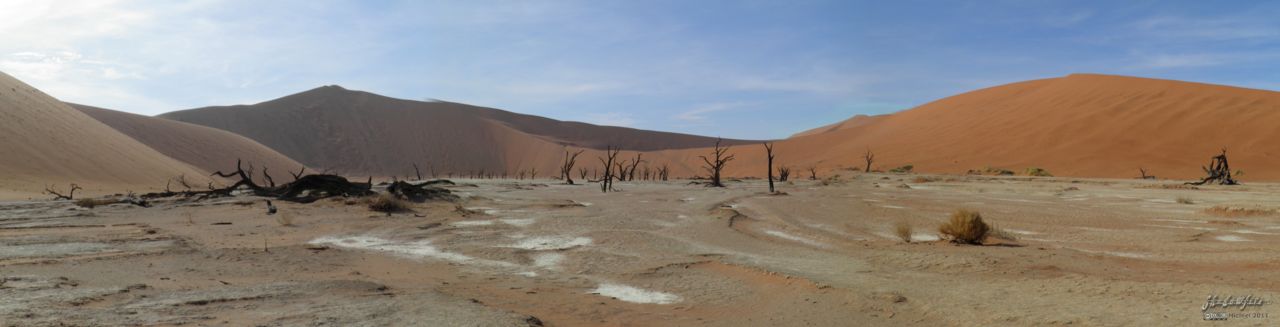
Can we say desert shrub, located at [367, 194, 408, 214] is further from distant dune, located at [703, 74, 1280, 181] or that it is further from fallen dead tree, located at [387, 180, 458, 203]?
distant dune, located at [703, 74, 1280, 181]

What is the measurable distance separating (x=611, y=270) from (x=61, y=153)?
28905mm

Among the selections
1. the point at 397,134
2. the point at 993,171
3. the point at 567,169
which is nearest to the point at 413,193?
the point at 567,169

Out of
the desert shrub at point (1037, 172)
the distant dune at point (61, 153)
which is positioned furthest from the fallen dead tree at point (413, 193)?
the desert shrub at point (1037, 172)

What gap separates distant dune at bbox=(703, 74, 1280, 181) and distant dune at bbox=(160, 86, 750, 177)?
35.2 metres

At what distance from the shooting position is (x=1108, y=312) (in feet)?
17.2

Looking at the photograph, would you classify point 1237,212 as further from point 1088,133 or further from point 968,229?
point 1088,133

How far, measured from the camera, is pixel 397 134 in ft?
304

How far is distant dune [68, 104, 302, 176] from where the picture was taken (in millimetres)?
44969


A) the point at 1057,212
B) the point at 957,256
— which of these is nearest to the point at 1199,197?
the point at 1057,212

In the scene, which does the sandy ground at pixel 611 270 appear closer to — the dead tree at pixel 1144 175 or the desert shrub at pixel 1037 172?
the dead tree at pixel 1144 175

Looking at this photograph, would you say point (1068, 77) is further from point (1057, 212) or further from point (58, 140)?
point (58, 140)

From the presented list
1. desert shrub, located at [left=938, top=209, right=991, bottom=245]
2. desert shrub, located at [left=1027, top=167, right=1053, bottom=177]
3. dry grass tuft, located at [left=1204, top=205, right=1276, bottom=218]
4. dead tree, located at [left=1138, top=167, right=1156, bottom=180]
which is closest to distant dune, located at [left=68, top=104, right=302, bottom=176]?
desert shrub, located at [left=938, top=209, right=991, bottom=245]

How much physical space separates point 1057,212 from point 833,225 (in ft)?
20.0

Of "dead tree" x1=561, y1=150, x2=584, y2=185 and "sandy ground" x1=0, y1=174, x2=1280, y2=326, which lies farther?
"dead tree" x1=561, y1=150, x2=584, y2=185
